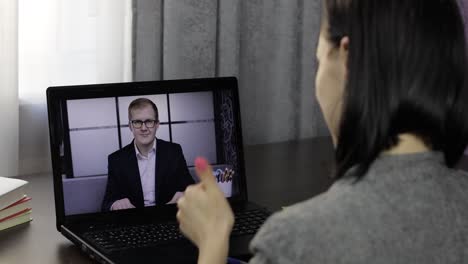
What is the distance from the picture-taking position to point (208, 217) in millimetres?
1017

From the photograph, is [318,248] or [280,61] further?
[280,61]

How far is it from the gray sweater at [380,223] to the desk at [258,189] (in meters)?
0.46

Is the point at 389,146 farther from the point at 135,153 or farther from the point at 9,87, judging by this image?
the point at 9,87

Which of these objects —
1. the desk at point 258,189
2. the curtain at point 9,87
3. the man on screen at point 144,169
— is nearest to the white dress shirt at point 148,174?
the man on screen at point 144,169

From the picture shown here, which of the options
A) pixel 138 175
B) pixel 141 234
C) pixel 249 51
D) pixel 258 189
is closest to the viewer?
pixel 141 234

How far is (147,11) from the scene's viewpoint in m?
2.20

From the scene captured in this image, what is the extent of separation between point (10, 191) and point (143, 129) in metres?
0.27

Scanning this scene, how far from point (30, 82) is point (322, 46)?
4.44ft

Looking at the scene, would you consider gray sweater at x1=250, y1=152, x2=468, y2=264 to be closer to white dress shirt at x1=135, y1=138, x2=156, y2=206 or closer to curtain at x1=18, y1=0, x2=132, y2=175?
white dress shirt at x1=135, y1=138, x2=156, y2=206

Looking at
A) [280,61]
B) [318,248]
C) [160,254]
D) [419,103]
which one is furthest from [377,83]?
[280,61]

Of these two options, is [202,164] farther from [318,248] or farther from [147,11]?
[147,11]

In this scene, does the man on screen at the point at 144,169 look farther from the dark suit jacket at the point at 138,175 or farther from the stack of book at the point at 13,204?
the stack of book at the point at 13,204

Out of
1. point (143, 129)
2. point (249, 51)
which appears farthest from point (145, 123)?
point (249, 51)

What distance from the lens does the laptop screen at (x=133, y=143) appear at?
1.43m
